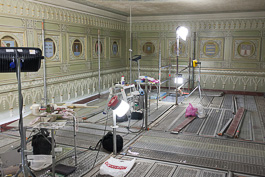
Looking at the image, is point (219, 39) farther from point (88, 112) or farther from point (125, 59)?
point (88, 112)

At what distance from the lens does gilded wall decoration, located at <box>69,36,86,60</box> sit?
7.90 meters

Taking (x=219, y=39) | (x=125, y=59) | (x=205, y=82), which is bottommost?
(x=205, y=82)

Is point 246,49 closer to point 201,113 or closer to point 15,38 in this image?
point 201,113

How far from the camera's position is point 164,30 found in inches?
428

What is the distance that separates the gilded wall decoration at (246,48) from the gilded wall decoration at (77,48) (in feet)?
18.8

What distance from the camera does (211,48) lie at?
10.4m

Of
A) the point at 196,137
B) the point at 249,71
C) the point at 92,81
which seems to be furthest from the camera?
the point at 249,71

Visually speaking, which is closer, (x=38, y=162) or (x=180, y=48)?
(x=38, y=162)

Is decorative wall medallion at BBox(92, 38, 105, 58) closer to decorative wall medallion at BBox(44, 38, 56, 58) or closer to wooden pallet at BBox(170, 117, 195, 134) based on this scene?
decorative wall medallion at BBox(44, 38, 56, 58)

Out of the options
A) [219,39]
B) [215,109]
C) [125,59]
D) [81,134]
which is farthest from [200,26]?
[81,134]

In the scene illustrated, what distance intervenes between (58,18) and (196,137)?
480 centimetres

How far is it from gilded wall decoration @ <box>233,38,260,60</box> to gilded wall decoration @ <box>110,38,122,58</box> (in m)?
4.52

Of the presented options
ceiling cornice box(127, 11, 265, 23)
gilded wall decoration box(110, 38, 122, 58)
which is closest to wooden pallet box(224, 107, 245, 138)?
ceiling cornice box(127, 11, 265, 23)

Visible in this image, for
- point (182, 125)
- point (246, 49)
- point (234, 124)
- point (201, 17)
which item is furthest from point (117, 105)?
point (246, 49)
